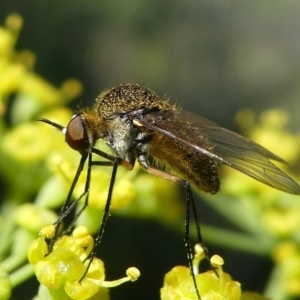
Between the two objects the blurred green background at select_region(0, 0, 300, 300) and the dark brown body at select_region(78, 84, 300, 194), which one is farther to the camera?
the blurred green background at select_region(0, 0, 300, 300)

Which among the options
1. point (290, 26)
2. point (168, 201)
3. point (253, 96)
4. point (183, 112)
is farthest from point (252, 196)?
point (290, 26)

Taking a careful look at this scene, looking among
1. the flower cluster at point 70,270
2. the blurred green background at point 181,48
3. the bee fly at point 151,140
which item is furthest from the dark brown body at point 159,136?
the blurred green background at point 181,48

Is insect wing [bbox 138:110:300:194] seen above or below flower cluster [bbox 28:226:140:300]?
above

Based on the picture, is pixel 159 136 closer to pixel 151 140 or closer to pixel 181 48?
pixel 151 140

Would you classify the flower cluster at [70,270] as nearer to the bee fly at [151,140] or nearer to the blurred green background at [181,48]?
the bee fly at [151,140]

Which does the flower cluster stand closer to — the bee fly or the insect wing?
the bee fly

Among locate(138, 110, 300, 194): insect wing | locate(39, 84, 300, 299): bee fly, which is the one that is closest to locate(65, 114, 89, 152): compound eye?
locate(39, 84, 300, 299): bee fly

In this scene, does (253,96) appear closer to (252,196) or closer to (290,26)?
(290,26)
